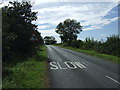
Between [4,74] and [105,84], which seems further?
[4,74]

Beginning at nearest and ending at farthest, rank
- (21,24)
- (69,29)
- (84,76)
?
(84,76)
(21,24)
(69,29)

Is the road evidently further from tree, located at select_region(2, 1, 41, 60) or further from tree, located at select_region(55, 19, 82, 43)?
tree, located at select_region(55, 19, 82, 43)

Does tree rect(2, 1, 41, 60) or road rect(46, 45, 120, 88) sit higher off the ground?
tree rect(2, 1, 41, 60)

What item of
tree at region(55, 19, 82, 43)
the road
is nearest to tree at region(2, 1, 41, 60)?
the road

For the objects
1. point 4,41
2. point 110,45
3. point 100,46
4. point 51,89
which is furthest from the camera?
point 100,46

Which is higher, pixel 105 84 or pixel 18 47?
pixel 18 47

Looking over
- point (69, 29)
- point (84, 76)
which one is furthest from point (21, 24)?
point (69, 29)

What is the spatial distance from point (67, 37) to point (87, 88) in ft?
363

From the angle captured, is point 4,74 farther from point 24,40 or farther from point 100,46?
point 100,46

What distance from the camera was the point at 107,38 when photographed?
35.6 metres

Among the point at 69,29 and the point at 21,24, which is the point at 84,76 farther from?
the point at 69,29

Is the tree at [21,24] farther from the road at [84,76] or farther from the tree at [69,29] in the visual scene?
the tree at [69,29]

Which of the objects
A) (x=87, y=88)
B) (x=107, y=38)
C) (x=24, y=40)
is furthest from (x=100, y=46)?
(x=87, y=88)

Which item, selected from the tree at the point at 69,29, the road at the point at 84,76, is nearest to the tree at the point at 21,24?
the road at the point at 84,76
